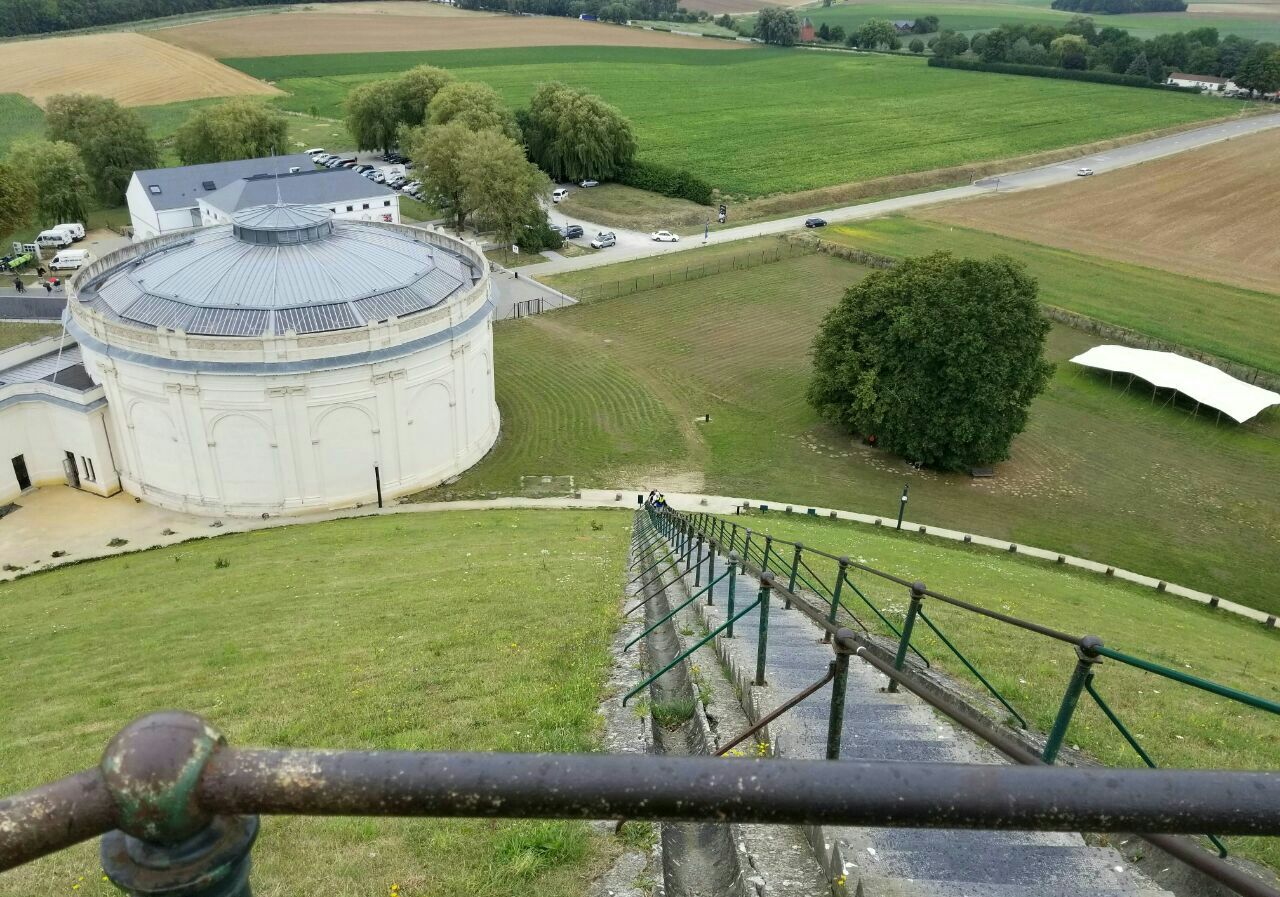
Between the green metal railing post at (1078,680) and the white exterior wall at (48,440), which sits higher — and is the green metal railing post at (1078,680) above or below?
above

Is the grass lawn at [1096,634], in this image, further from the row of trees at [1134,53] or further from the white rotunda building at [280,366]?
the row of trees at [1134,53]

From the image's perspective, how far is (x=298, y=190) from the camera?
63.9 meters

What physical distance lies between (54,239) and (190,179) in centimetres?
1075

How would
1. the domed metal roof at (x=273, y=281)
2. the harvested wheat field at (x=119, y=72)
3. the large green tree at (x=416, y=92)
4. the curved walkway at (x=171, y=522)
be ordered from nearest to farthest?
the curved walkway at (x=171, y=522), the domed metal roof at (x=273, y=281), the large green tree at (x=416, y=92), the harvested wheat field at (x=119, y=72)

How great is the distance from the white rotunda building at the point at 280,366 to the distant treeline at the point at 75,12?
5722 inches

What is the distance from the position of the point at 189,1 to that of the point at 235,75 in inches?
2582

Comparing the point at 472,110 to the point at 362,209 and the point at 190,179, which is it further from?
the point at 190,179

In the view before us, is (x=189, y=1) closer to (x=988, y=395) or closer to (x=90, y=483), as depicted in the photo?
(x=90, y=483)

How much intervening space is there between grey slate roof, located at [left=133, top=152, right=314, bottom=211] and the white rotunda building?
30.3m

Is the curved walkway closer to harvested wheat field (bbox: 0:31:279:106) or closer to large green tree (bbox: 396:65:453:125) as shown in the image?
large green tree (bbox: 396:65:453:125)

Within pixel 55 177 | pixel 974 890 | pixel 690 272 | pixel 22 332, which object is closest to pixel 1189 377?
pixel 690 272

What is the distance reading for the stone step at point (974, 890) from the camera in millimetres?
5176

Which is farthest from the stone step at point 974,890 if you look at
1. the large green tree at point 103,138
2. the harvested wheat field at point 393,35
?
the harvested wheat field at point 393,35

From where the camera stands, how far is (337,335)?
103ft
